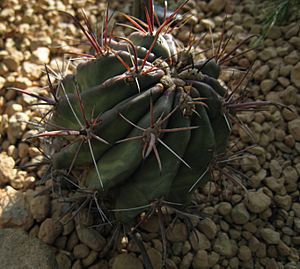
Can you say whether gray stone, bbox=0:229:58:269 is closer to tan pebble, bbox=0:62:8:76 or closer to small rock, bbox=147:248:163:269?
small rock, bbox=147:248:163:269

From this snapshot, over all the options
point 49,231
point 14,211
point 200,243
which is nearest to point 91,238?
point 49,231

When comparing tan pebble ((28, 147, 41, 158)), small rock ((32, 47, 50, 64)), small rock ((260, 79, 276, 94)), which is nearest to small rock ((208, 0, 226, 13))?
small rock ((260, 79, 276, 94))

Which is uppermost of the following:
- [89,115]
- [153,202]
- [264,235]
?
[89,115]

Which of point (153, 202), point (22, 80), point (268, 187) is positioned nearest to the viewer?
point (153, 202)

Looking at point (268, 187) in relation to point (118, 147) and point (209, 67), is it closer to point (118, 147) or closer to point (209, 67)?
point (209, 67)

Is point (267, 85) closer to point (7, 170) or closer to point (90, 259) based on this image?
point (90, 259)

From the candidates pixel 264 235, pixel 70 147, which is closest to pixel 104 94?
pixel 70 147

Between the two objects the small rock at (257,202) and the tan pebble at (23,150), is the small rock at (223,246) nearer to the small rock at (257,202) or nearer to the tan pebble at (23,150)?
the small rock at (257,202)
